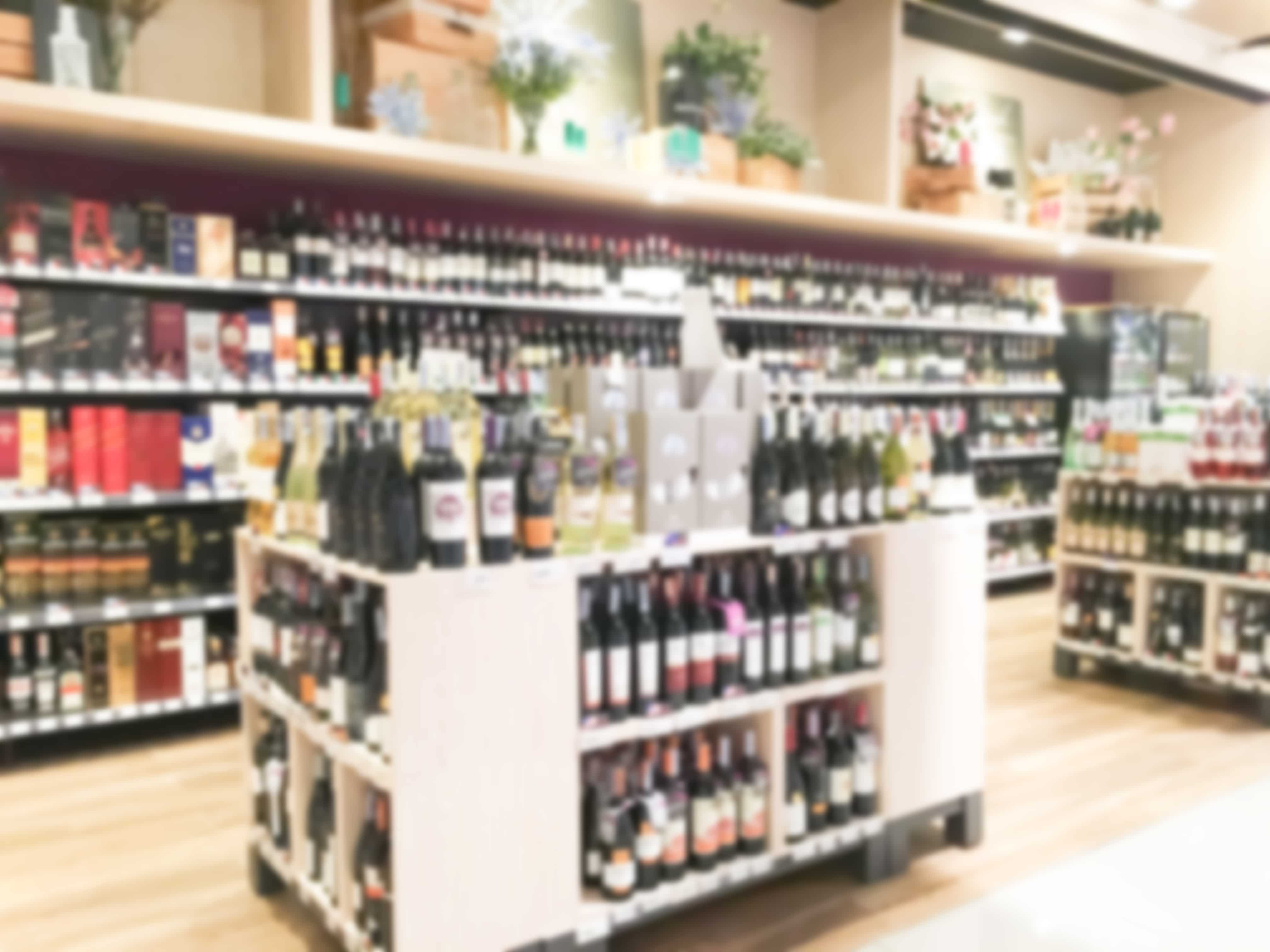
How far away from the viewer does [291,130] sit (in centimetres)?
427

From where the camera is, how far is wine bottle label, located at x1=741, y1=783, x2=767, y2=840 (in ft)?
9.34

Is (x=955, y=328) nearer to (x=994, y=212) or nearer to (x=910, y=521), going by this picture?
(x=994, y=212)

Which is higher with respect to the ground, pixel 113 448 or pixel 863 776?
pixel 113 448

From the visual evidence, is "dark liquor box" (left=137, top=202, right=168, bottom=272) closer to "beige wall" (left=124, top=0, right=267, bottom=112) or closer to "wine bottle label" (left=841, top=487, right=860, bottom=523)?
"beige wall" (left=124, top=0, right=267, bottom=112)

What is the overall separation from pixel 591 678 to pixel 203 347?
9.26 ft

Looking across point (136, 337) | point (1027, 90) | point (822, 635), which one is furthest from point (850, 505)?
point (1027, 90)

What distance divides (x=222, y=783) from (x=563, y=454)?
231cm

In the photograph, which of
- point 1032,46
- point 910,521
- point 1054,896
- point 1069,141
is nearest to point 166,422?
point 910,521

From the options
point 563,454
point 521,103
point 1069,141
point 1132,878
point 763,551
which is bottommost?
point 1132,878

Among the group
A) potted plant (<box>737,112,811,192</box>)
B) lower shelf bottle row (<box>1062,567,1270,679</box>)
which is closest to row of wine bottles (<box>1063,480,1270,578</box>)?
lower shelf bottle row (<box>1062,567,1270,679</box>)

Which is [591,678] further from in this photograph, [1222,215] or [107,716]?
[1222,215]

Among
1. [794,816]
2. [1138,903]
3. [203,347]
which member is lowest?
[794,816]

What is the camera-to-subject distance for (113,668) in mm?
4340

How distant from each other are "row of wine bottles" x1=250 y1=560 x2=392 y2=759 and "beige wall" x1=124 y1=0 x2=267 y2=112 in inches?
117
